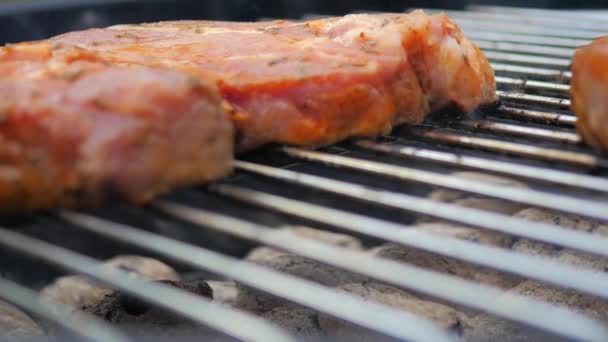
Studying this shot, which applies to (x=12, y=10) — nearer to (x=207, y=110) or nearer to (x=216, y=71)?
(x=216, y=71)

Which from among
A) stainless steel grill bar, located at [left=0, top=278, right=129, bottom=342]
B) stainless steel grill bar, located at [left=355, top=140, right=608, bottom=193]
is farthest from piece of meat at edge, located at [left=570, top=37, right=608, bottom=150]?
stainless steel grill bar, located at [left=0, top=278, right=129, bottom=342]

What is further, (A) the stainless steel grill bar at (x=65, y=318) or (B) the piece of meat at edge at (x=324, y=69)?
(B) the piece of meat at edge at (x=324, y=69)

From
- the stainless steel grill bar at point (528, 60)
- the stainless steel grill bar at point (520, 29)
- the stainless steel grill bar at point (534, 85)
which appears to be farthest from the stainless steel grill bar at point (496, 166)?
the stainless steel grill bar at point (520, 29)

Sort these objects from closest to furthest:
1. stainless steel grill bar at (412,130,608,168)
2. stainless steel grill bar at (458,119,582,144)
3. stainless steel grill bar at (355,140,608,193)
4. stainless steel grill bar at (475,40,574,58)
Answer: stainless steel grill bar at (355,140,608,193) → stainless steel grill bar at (412,130,608,168) → stainless steel grill bar at (458,119,582,144) → stainless steel grill bar at (475,40,574,58)

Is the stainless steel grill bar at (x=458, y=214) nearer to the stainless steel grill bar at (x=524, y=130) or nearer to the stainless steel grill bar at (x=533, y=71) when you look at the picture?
the stainless steel grill bar at (x=524, y=130)

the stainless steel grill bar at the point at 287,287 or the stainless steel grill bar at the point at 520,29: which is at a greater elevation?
the stainless steel grill bar at the point at 520,29

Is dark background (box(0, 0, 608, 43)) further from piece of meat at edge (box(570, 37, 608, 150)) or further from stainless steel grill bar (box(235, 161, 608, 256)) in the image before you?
piece of meat at edge (box(570, 37, 608, 150))
